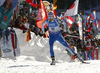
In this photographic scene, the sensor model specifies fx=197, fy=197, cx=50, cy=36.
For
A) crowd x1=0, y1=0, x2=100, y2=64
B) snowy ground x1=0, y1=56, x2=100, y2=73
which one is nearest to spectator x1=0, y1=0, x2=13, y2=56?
crowd x1=0, y1=0, x2=100, y2=64

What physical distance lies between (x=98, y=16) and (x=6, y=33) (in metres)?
26.8

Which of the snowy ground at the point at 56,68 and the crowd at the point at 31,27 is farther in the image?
the crowd at the point at 31,27

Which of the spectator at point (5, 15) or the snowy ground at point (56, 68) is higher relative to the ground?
the spectator at point (5, 15)

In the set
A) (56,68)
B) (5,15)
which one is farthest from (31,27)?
(56,68)

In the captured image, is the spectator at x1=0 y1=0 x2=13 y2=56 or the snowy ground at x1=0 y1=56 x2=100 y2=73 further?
the spectator at x1=0 y1=0 x2=13 y2=56

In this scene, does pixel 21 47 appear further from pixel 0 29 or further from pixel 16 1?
pixel 16 1

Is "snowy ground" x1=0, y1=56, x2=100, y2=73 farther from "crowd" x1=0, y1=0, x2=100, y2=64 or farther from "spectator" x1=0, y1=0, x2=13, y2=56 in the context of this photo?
"crowd" x1=0, y1=0, x2=100, y2=64

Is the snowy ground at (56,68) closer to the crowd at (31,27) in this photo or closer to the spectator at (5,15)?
the spectator at (5,15)

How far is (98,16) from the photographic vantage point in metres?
33.3

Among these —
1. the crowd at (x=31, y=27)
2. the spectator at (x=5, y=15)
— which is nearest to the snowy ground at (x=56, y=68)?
the spectator at (x=5, y=15)

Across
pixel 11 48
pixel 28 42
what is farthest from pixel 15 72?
pixel 28 42

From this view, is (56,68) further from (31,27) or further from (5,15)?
(31,27)

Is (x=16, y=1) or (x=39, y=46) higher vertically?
(x=16, y=1)

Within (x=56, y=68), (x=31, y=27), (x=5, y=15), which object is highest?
(x=5, y=15)
